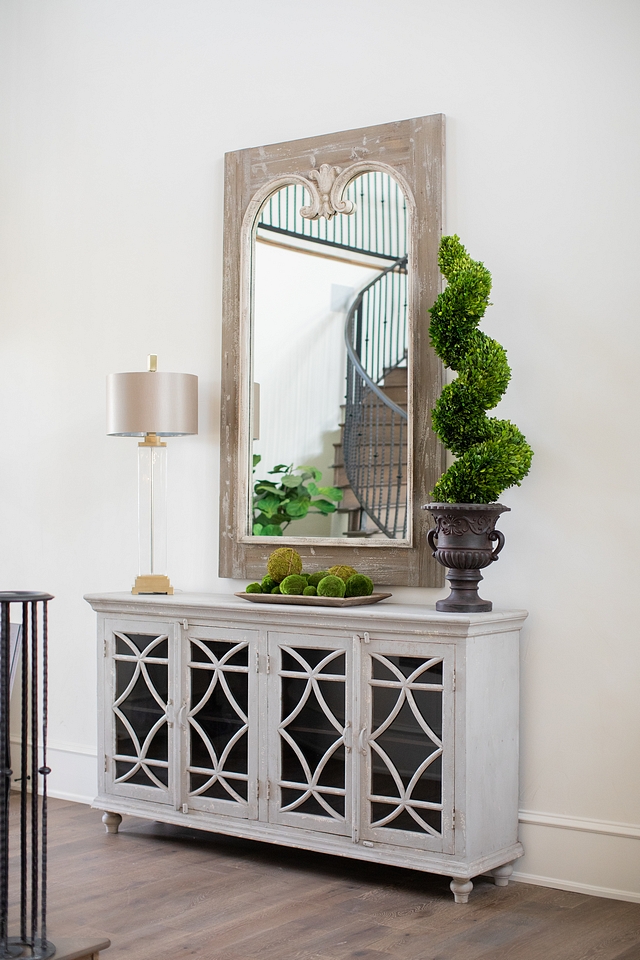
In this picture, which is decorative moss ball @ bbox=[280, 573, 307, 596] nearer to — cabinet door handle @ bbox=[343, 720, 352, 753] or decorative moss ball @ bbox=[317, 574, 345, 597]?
decorative moss ball @ bbox=[317, 574, 345, 597]

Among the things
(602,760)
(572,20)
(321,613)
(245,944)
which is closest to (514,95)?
(572,20)

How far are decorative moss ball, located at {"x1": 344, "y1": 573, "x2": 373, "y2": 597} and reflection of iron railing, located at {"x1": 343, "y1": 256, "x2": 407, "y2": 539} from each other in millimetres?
256

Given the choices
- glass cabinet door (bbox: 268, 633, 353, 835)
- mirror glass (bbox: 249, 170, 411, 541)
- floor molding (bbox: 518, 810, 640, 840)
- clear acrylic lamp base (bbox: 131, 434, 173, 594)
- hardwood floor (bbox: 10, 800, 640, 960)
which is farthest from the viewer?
clear acrylic lamp base (bbox: 131, 434, 173, 594)

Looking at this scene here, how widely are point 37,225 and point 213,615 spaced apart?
221 cm

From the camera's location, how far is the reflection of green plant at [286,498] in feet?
12.7

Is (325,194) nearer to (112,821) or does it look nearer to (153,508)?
(153,508)

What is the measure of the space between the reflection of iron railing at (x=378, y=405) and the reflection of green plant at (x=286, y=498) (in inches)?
5.3

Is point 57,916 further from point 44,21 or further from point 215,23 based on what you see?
point 44,21

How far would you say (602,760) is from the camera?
331 centimetres

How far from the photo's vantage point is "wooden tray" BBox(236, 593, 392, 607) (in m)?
3.42
